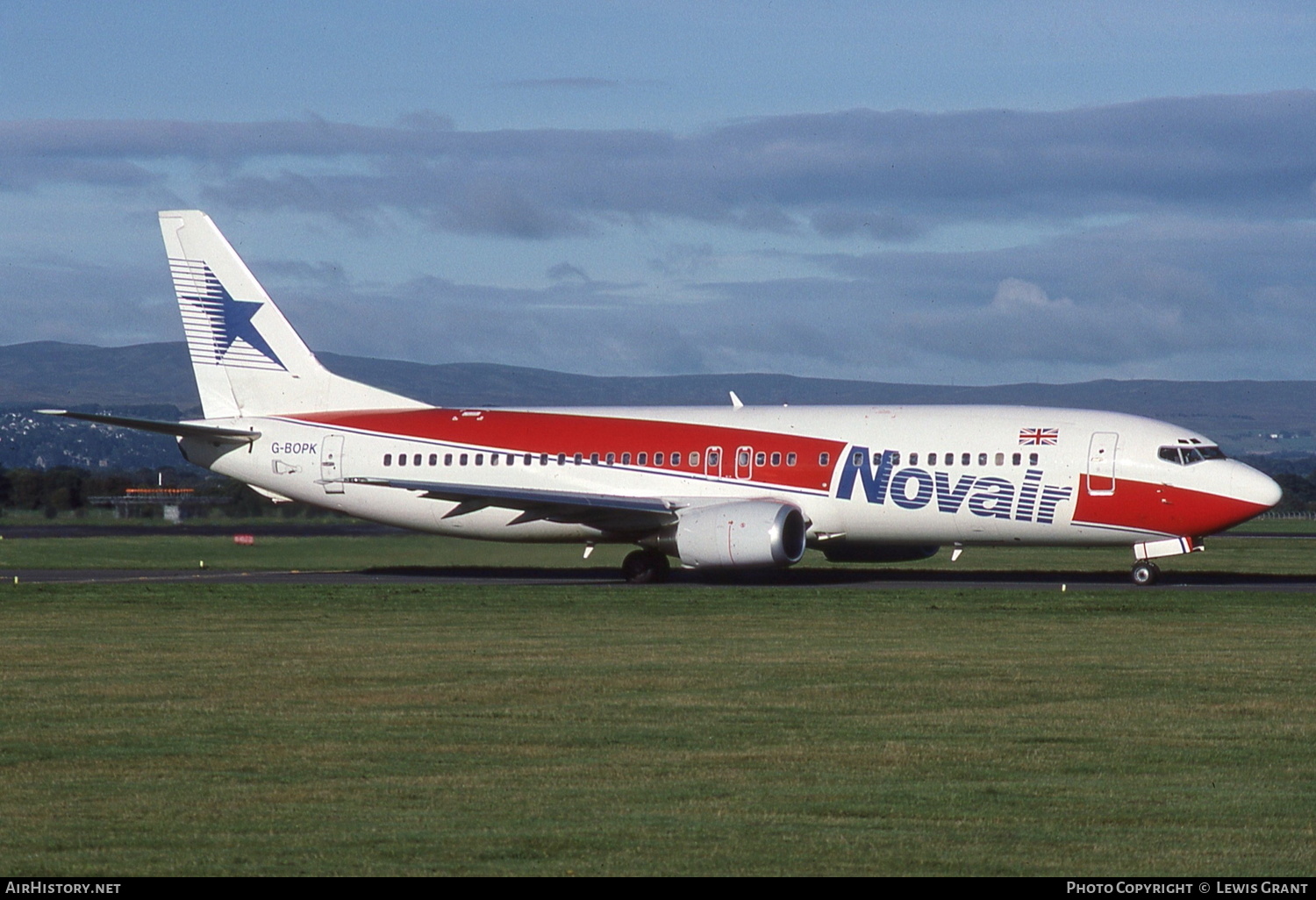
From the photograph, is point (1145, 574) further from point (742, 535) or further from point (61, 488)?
point (61, 488)

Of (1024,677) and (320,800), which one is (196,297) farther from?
(320,800)

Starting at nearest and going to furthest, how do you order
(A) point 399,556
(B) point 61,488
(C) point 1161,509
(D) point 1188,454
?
(C) point 1161,509, (D) point 1188,454, (A) point 399,556, (B) point 61,488

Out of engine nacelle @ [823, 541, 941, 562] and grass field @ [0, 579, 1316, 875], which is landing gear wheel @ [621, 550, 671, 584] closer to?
engine nacelle @ [823, 541, 941, 562]

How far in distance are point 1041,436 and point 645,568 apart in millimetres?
9842

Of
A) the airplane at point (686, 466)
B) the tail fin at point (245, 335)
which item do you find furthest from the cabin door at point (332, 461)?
the tail fin at point (245, 335)

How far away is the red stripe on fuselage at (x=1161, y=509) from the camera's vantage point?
124ft

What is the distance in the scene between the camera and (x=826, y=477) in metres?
40.4

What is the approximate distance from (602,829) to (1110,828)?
343 cm

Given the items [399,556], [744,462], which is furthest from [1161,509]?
[399,556]

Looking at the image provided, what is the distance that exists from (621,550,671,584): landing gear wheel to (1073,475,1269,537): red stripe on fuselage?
995cm

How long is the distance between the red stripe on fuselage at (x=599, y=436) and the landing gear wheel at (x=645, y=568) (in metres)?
2.13

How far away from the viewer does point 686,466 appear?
42.0 meters

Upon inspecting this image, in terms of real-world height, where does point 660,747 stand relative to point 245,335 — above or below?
below
